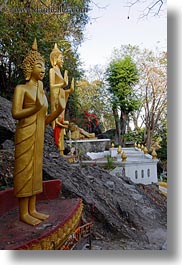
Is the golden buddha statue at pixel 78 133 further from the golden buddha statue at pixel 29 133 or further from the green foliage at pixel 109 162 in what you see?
the golden buddha statue at pixel 29 133

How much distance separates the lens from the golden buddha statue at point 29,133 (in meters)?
1.47

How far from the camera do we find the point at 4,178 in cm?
195

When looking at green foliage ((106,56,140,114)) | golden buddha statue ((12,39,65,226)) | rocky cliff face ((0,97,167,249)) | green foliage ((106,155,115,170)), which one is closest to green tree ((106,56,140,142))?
green foliage ((106,56,140,114))

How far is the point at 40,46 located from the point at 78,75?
271 mm

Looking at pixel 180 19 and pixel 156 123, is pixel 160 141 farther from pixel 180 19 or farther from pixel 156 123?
Result: pixel 180 19

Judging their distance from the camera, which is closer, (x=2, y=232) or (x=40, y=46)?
(x=2, y=232)

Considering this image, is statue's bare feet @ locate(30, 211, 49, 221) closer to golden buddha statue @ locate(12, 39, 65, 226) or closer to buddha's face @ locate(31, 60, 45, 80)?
golden buddha statue @ locate(12, 39, 65, 226)

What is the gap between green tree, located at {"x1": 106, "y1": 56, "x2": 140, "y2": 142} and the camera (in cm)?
190

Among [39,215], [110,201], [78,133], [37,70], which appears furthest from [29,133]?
[110,201]

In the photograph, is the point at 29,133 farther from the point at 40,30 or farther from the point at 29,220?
the point at 40,30

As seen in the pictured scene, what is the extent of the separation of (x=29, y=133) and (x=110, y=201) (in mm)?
680

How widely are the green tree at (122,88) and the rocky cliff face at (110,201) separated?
0.32m

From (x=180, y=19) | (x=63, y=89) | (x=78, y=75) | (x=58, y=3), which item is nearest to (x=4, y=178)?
(x=63, y=89)

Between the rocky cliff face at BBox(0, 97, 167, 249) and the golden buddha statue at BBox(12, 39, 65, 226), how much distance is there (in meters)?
0.36
